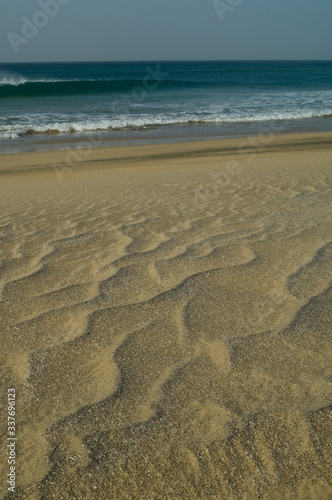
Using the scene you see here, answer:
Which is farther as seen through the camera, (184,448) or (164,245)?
(164,245)

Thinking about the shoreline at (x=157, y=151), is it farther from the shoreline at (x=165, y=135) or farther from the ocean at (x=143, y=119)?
the ocean at (x=143, y=119)

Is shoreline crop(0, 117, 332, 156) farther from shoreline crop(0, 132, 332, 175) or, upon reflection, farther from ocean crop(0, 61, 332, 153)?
shoreline crop(0, 132, 332, 175)

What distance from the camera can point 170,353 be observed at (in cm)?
183

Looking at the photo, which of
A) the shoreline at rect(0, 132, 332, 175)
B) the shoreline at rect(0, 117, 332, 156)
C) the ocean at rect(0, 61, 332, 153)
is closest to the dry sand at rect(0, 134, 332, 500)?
the shoreline at rect(0, 132, 332, 175)

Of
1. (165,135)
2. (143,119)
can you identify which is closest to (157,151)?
(165,135)

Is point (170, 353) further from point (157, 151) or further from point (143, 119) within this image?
point (143, 119)

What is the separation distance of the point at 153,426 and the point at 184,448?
14cm

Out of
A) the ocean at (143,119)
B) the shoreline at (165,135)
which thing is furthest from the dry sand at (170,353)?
the ocean at (143,119)

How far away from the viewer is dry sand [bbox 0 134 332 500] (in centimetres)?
130

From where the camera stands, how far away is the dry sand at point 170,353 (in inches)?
51.3

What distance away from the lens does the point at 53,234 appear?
3.40 metres

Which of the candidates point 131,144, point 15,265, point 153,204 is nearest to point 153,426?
point 15,265

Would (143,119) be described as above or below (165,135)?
above

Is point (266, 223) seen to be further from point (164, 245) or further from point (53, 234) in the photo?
point (53, 234)
